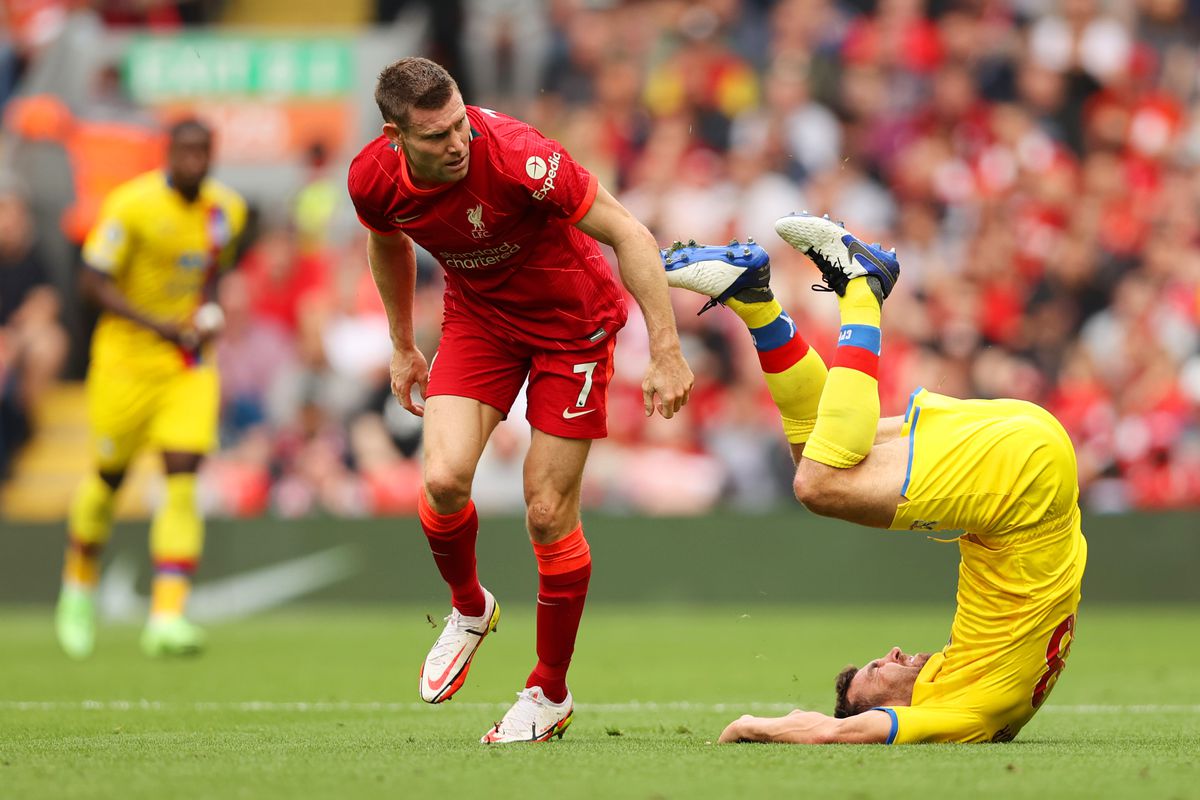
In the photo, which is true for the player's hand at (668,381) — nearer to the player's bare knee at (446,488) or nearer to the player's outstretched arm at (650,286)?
the player's outstretched arm at (650,286)

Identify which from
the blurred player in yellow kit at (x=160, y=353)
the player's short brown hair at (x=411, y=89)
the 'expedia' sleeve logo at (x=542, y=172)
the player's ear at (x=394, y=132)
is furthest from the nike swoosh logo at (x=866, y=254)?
the blurred player in yellow kit at (x=160, y=353)

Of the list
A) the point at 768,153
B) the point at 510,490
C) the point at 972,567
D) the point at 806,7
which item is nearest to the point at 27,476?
the point at 510,490

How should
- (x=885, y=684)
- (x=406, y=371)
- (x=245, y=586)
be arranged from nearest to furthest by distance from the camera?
(x=885, y=684), (x=406, y=371), (x=245, y=586)

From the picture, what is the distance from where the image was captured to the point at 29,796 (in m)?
4.99

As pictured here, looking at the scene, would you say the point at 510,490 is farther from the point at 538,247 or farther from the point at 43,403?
the point at 538,247

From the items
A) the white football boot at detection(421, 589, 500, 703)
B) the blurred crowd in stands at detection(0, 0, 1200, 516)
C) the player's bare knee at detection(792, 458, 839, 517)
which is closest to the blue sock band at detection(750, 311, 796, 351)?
the player's bare knee at detection(792, 458, 839, 517)

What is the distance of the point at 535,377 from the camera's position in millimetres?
6949

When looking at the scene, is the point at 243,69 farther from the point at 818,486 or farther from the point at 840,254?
the point at 818,486

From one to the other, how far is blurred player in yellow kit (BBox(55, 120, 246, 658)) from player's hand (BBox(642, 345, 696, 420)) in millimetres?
5228

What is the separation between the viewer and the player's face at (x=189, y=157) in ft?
34.8

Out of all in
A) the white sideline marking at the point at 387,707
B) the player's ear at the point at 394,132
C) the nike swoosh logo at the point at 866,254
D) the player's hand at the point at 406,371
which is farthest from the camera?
the white sideline marking at the point at 387,707

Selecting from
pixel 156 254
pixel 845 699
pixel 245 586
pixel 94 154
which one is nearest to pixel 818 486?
pixel 845 699

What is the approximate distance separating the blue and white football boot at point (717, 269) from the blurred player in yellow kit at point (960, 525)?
43cm

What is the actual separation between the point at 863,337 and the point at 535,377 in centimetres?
129
